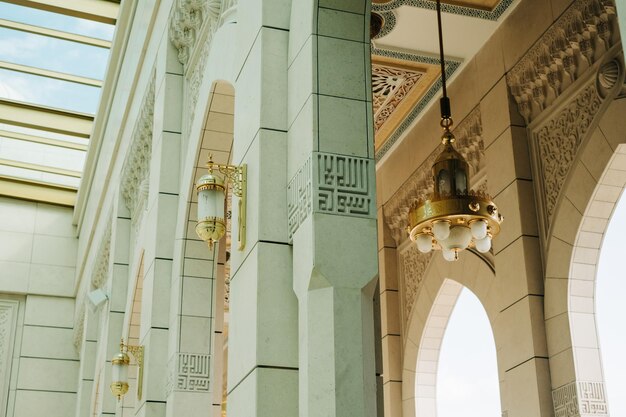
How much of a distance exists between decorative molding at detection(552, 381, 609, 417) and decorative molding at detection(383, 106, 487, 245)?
59.5 inches

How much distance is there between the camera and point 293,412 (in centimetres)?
315

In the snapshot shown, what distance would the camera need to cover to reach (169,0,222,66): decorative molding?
5.75m

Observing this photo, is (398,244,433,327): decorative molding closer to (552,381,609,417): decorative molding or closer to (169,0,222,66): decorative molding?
(552,381,609,417): decorative molding

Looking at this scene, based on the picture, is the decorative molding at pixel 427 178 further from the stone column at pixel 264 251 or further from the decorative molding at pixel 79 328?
the decorative molding at pixel 79 328

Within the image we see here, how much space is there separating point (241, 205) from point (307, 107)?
0.54m

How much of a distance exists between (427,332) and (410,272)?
1.94 feet

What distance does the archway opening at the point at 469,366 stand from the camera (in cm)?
840

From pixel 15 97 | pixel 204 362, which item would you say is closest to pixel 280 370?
pixel 204 362

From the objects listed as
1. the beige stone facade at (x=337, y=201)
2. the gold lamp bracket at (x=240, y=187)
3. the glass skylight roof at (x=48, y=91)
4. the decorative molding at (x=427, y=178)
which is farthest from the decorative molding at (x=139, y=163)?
the gold lamp bracket at (x=240, y=187)

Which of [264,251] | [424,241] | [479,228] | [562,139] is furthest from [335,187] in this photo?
[562,139]

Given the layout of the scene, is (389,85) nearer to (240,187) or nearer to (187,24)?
(187,24)

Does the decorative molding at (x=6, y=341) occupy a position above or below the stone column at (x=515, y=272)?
above

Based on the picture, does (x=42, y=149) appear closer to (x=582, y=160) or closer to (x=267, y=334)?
(x=582, y=160)

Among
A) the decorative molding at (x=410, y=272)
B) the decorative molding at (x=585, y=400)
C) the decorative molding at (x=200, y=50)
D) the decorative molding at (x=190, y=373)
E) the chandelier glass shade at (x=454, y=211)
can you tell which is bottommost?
the decorative molding at (x=585, y=400)
